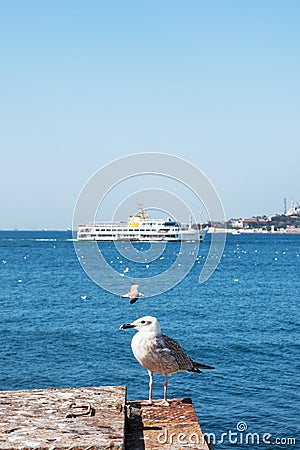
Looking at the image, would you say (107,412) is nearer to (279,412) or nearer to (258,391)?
(279,412)

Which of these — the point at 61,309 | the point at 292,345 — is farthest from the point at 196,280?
the point at 292,345

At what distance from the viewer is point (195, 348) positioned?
2848cm

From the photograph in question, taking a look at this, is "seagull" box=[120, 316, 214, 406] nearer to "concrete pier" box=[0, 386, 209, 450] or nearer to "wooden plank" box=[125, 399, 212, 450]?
"wooden plank" box=[125, 399, 212, 450]

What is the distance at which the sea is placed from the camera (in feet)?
60.6

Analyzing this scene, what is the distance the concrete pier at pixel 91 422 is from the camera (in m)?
4.86

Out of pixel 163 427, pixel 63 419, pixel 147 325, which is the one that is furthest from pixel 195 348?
pixel 63 419

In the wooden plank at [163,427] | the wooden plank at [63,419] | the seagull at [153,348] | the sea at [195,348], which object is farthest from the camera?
the sea at [195,348]

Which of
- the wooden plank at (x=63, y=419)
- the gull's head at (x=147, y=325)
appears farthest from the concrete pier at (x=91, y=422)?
the gull's head at (x=147, y=325)

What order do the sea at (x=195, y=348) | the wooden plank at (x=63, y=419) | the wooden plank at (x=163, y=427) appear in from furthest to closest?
the sea at (x=195, y=348)
the wooden plank at (x=163, y=427)
the wooden plank at (x=63, y=419)

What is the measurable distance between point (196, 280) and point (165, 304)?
885 inches

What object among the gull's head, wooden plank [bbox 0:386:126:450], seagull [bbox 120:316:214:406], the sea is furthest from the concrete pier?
the sea

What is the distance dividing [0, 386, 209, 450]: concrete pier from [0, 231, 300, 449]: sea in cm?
966

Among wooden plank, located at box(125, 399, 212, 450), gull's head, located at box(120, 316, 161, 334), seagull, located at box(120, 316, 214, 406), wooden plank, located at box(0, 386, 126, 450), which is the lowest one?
wooden plank, located at box(125, 399, 212, 450)

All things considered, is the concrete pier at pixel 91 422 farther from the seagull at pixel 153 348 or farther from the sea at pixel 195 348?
the sea at pixel 195 348
